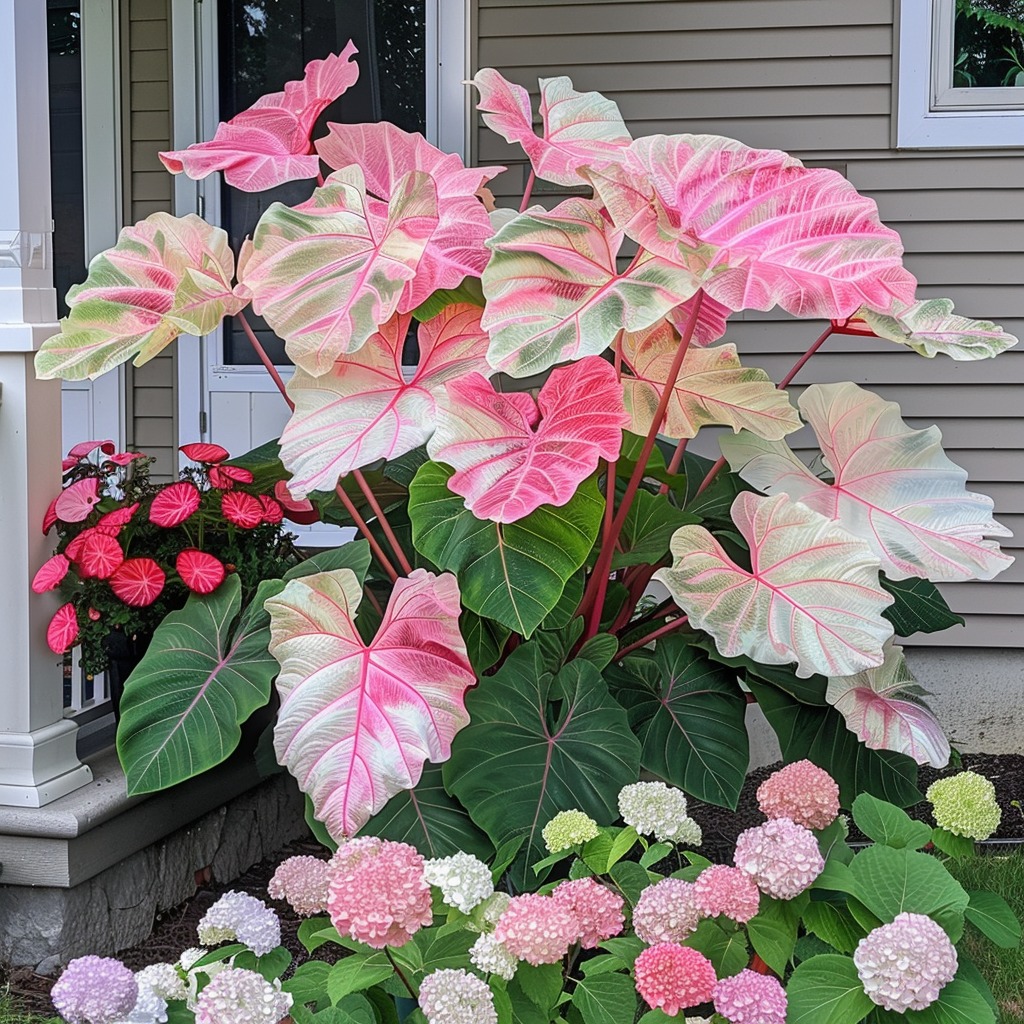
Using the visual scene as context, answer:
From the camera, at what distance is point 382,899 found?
2.67ft

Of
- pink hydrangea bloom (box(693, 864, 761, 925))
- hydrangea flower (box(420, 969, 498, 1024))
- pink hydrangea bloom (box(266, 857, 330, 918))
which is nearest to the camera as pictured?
hydrangea flower (box(420, 969, 498, 1024))

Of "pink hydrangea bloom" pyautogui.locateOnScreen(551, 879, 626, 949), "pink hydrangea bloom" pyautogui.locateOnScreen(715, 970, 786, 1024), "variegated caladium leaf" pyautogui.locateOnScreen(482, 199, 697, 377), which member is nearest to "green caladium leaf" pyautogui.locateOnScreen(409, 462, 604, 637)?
"variegated caladium leaf" pyautogui.locateOnScreen(482, 199, 697, 377)

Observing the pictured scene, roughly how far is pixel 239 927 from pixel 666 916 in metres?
0.36

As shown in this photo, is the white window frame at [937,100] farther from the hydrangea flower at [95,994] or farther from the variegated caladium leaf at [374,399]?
the hydrangea flower at [95,994]

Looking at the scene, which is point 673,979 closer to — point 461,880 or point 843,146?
point 461,880

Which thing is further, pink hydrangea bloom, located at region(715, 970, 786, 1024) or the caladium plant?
the caladium plant

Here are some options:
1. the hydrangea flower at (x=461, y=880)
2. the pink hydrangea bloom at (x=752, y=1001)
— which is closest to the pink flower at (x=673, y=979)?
the pink hydrangea bloom at (x=752, y=1001)

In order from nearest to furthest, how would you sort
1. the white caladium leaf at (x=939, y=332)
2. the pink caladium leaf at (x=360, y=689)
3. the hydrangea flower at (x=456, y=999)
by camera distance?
the hydrangea flower at (x=456, y=999), the pink caladium leaf at (x=360, y=689), the white caladium leaf at (x=939, y=332)

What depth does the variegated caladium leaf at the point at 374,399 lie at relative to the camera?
1623mm

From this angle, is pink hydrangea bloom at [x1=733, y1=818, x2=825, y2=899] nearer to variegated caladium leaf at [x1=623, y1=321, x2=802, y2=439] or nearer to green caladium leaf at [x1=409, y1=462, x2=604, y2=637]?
green caladium leaf at [x1=409, y1=462, x2=604, y2=637]

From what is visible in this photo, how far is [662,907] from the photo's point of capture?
901 millimetres

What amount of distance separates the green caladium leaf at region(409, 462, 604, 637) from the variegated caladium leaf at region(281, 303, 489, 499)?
84 millimetres

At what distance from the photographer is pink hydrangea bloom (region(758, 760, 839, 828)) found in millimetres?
1021

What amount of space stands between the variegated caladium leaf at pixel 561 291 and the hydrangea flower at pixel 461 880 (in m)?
0.69
